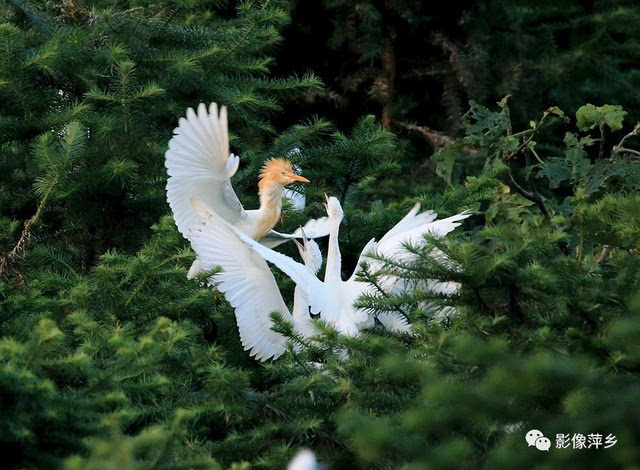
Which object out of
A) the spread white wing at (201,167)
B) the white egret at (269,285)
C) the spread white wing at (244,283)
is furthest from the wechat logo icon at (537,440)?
the spread white wing at (201,167)

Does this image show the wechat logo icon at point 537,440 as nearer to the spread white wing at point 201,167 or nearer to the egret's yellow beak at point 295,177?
the spread white wing at point 201,167

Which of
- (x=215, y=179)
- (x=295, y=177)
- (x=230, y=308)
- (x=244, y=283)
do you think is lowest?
(x=230, y=308)

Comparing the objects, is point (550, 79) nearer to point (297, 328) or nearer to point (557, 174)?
point (557, 174)

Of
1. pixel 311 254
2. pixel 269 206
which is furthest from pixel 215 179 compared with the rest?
pixel 311 254

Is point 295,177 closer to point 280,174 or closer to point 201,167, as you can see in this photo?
point 280,174

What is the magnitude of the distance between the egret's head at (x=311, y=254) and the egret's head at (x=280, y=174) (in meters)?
0.21

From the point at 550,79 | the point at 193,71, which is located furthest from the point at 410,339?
the point at 550,79

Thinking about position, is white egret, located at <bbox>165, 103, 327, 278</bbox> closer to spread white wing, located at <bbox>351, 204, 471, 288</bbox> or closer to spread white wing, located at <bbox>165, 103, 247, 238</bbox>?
spread white wing, located at <bbox>165, 103, 247, 238</bbox>

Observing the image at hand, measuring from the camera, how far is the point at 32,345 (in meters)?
2.82

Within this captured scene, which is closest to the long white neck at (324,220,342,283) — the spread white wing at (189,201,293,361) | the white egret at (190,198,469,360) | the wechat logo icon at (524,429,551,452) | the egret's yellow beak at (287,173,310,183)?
the white egret at (190,198,469,360)

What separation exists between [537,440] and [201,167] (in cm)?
208

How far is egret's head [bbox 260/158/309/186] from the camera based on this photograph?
4.63 meters

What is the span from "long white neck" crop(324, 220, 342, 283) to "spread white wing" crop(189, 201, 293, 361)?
0.17 m

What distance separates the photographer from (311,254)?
4.52 meters
